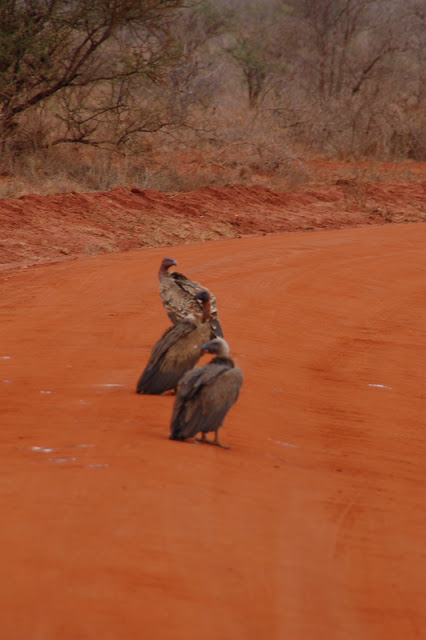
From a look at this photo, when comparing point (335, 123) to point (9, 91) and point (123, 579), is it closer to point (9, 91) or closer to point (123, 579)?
point (9, 91)

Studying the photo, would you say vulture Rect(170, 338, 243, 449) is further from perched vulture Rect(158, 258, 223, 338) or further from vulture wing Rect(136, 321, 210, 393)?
perched vulture Rect(158, 258, 223, 338)

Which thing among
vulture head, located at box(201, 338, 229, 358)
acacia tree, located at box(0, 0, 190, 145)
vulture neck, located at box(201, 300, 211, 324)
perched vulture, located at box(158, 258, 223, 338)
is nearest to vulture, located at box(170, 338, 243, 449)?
vulture head, located at box(201, 338, 229, 358)

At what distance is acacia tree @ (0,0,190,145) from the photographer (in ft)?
70.4

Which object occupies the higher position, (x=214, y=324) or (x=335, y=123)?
(x=335, y=123)

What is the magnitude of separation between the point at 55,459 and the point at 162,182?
16470mm

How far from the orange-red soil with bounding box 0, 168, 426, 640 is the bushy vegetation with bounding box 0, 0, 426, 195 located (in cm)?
706

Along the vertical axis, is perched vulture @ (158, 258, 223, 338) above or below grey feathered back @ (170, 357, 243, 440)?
above

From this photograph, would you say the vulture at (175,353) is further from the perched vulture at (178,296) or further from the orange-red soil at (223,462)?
the perched vulture at (178,296)

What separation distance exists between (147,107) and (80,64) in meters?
2.28

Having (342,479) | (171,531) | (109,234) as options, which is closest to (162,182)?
(109,234)

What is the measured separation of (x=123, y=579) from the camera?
13.3 ft

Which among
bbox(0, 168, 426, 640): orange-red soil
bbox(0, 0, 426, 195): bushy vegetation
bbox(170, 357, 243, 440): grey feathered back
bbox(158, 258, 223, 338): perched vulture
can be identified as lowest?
bbox(0, 168, 426, 640): orange-red soil

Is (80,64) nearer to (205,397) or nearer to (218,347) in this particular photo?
(218,347)

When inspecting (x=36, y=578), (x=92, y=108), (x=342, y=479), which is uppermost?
(x=92, y=108)
